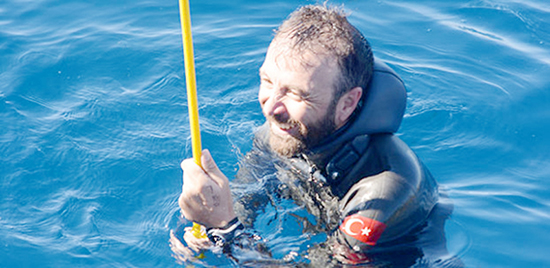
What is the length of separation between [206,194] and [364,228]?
0.84 metres

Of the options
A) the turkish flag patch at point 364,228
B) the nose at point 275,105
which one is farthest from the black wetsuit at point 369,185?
the nose at point 275,105

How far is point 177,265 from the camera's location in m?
4.78

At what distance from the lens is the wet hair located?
4035 millimetres

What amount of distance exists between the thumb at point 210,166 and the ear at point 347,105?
0.82 metres

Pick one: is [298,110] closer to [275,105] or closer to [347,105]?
[275,105]

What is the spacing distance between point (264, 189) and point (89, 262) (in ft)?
4.01

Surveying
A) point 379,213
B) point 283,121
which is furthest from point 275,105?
point 379,213

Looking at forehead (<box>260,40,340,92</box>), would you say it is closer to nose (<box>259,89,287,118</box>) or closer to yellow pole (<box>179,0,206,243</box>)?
nose (<box>259,89,287,118</box>)

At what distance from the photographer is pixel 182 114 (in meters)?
6.25

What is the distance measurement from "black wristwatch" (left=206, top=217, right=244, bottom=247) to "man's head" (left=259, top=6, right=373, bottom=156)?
574mm

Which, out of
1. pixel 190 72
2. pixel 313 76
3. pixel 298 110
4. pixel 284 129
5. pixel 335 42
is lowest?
pixel 284 129

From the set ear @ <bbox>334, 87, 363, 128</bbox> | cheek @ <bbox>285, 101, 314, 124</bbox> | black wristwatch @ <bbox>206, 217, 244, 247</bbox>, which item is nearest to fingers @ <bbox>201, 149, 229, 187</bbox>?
black wristwatch @ <bbox>206, 217, 244, 247</bbox>

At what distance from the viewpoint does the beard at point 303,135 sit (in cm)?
414

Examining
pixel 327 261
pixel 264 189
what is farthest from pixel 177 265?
pixel 327 261
